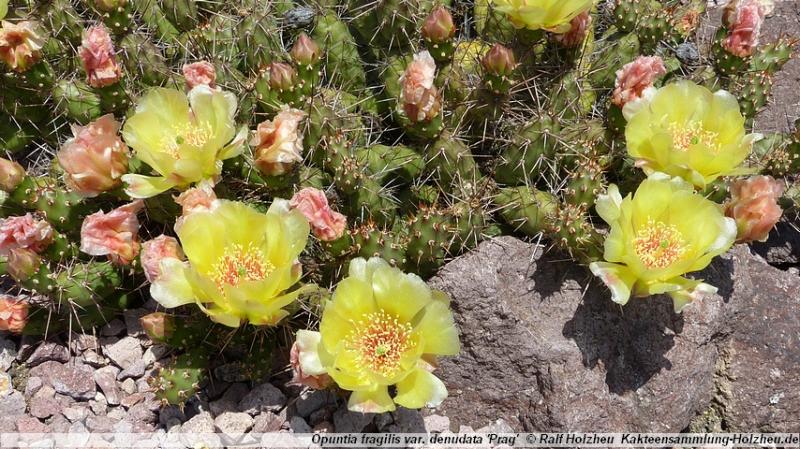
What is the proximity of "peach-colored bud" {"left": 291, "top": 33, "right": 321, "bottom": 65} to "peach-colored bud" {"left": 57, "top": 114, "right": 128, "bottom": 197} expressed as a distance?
23.1 inches

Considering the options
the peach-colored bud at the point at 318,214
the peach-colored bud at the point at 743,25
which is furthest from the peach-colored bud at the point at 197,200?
the peach-colored bud at the point at 743,25

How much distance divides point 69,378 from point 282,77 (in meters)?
1.18

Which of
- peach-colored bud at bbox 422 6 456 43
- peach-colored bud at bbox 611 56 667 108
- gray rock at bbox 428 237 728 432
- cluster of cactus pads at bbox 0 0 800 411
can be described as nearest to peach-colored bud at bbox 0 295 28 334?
cluster of cactus pads at bbox 0 0 800 411

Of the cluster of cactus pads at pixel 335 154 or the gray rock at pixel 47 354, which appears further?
the gray rock at pixel 47 354

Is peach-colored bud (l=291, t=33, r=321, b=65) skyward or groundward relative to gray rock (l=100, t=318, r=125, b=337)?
skyward

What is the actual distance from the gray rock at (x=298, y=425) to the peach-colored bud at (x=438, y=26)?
126 centimetres

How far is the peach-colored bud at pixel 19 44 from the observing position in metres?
2.34

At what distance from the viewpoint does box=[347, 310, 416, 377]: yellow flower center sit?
2.00m

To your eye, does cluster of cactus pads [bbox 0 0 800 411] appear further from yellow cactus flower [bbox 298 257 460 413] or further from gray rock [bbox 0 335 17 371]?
gray rock [bbox 0 335 17 371]

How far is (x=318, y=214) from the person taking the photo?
2.13 m

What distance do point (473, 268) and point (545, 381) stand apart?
398mm

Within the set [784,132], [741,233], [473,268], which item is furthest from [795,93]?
[473,268]

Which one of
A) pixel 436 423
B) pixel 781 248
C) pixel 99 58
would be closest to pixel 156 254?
pixel 99 58

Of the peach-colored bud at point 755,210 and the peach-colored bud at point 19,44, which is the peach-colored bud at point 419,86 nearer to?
the peach-colored bud at point 755,210
